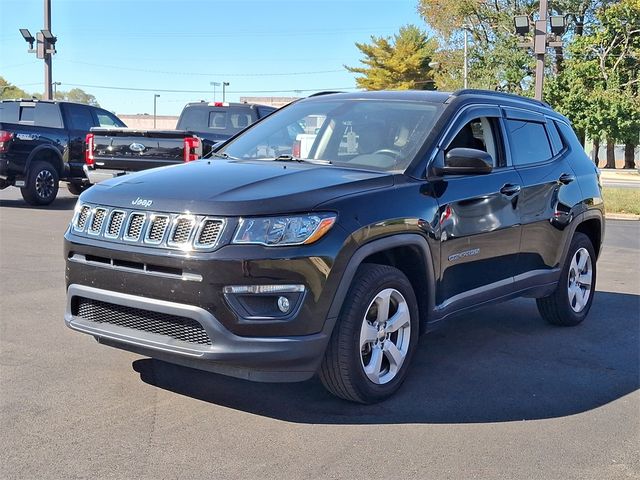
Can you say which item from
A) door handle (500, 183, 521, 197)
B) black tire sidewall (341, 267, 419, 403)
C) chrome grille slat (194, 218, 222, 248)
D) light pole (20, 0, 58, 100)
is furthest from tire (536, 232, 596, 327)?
light pole (20, 0, 58, 100)

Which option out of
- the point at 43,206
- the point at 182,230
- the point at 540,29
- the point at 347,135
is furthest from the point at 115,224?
the point at 540,29

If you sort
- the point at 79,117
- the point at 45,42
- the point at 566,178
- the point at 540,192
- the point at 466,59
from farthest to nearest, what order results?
the point at 466,59, the point at 45,42, the point at 79,117, the point at 566,178, the point at 540,192

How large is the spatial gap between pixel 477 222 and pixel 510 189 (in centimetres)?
56

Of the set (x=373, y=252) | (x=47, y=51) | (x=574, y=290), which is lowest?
(x=574, y=290)

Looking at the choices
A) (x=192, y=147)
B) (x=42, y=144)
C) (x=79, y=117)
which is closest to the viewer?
(x=192, y=147)

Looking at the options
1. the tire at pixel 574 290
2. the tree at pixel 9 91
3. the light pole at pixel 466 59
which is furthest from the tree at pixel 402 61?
the tire at pixel 574 290

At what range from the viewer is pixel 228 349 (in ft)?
12.0

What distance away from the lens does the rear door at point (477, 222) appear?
4699mm

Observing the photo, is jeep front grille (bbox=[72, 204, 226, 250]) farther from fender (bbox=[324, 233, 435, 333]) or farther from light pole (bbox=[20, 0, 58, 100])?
light pole (bbox=[20, 0, 58, 100])

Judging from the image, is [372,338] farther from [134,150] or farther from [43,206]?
[43,206]

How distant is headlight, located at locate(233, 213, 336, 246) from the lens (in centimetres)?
370

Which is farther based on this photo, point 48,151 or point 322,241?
point 48,151

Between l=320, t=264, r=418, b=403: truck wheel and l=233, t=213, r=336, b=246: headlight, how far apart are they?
44 centimetres

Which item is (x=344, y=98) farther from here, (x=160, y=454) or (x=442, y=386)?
(x=160, y=454)
